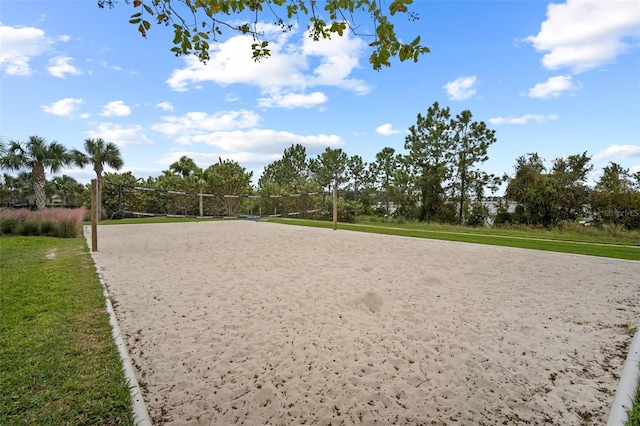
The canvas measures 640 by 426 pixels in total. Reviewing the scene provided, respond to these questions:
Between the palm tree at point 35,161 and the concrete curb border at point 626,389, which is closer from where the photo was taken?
the concrete curb border at point 626,389

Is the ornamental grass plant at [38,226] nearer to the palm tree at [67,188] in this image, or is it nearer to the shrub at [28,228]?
the shrub at [28,228]

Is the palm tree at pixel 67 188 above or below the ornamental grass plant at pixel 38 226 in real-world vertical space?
above

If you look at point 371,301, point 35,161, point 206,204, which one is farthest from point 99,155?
point 371,301

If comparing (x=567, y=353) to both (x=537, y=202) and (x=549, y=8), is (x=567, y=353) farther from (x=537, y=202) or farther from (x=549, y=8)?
(x=537, y=202)

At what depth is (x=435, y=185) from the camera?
2500 cm

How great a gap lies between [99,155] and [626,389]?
2850 centimetres

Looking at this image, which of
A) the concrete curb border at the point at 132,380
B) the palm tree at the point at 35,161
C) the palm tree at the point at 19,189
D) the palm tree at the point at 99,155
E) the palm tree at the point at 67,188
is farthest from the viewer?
the palm tree at the point at 67,188

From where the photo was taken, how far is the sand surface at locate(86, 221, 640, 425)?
7.70 feet

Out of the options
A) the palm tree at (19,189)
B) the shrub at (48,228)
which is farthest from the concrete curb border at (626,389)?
the palm tree at (19,189)

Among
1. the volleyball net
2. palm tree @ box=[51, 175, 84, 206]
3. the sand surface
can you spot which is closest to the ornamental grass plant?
the sand surface

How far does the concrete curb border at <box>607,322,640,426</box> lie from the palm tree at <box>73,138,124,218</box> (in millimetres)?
27791

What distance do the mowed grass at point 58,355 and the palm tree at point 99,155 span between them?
21731mm

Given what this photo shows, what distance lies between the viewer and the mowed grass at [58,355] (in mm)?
2178

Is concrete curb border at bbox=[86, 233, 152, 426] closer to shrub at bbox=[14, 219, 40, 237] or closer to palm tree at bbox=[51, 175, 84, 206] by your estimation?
shrub at bbox=[14, 219, 40, 237]
